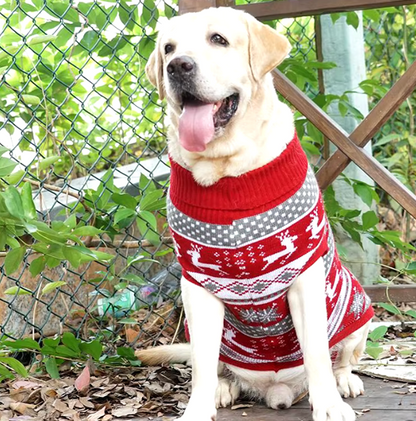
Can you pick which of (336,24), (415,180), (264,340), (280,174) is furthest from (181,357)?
(415,180)

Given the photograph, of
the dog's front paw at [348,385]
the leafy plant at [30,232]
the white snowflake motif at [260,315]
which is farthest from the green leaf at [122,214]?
Result: the dog's front paw at [348,385]

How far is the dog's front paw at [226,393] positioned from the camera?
112 inches

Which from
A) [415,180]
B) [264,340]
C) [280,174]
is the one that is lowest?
[264,340]

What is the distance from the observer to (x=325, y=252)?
8.48ft

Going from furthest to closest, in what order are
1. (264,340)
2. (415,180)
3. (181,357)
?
(415,180) → (181,357) → (264,340)

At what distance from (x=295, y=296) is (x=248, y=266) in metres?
0.21

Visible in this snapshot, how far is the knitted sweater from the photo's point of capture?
95.1 inches

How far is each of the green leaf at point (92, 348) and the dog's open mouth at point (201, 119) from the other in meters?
1.05

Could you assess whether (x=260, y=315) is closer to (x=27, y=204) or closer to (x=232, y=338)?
(x=232, y=338)

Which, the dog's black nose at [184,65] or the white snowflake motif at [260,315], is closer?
the dog's black nose at [184,65]

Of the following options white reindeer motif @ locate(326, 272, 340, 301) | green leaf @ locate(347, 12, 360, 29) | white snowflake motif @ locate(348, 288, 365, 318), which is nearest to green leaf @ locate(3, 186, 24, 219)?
white reindeer motif @ locate(326, 272, 340, 301)

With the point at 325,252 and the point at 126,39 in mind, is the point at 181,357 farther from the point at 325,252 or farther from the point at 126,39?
the point at 126,39

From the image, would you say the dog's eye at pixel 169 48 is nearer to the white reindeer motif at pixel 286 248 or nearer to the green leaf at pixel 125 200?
the white reindeer motif at pixel 286 248

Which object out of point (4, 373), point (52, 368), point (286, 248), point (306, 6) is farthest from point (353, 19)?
point (4, 373)
